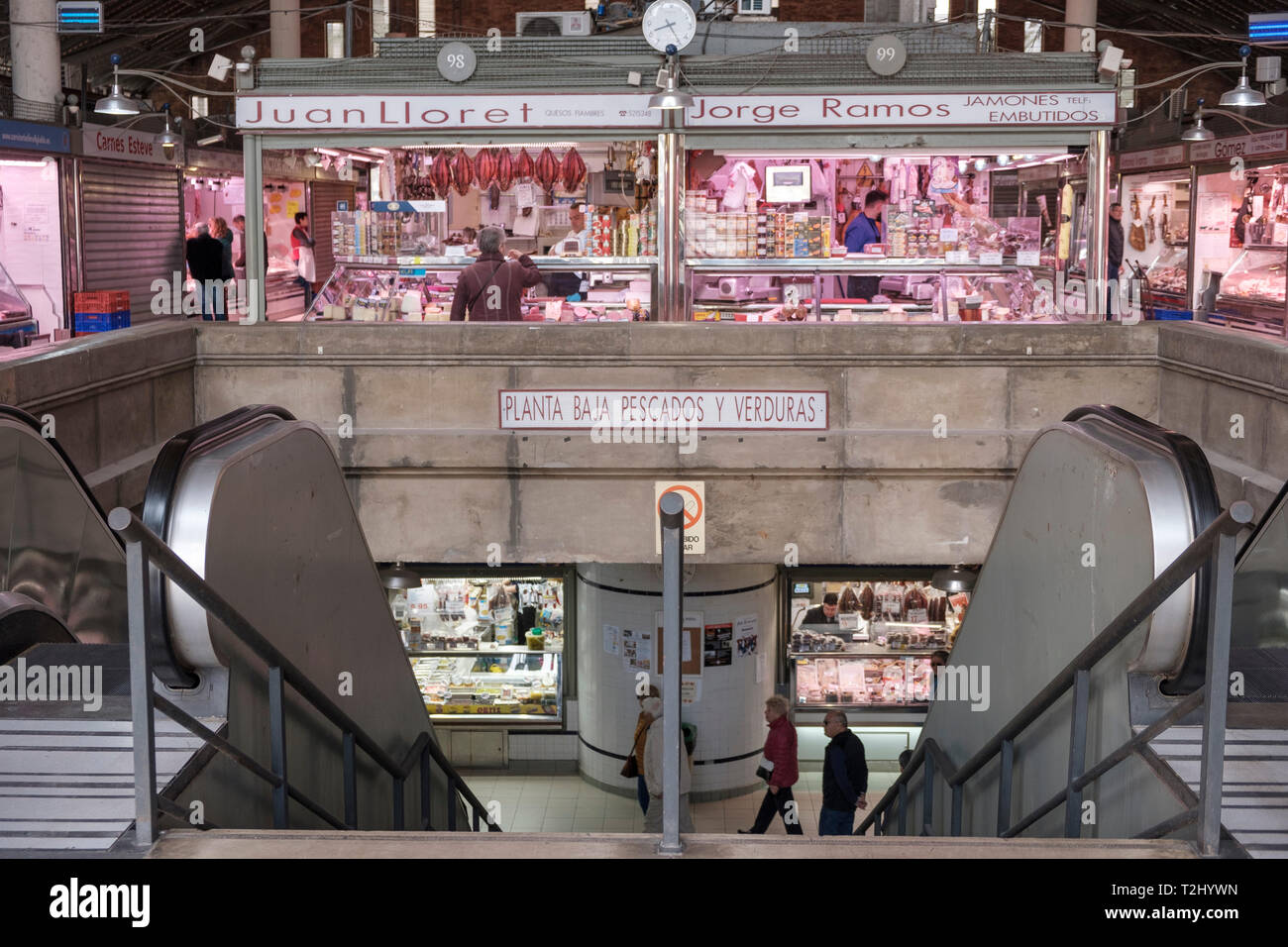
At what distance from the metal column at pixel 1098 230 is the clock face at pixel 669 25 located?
117 inches

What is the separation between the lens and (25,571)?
5.39 meters

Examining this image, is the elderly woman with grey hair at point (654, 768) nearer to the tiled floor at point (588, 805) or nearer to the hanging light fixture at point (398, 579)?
the tiled floor at point (588, 805)

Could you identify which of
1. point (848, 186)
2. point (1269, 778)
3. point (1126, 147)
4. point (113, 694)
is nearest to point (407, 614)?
point (848, 186)

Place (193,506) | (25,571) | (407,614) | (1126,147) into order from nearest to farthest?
(193,506), (25,571), (407,614), (1126,147)

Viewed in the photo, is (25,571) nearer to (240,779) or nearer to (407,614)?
(240,779)

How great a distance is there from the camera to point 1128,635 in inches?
147

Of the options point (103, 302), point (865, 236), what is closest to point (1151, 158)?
point (865, 236)

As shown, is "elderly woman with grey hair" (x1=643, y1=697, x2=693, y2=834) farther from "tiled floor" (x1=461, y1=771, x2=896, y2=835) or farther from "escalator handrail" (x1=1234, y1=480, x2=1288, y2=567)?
"escalator handrail" (x1=1234, y1=480, x2=1288, y2=567)

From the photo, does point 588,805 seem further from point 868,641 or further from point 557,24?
point 557,24

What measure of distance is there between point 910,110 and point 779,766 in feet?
16.7

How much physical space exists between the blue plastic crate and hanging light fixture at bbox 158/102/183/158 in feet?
22.0

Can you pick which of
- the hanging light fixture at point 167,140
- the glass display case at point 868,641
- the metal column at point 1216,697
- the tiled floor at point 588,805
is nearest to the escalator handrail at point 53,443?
the metal column at point 1216,697

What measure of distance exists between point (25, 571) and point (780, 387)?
4490mm

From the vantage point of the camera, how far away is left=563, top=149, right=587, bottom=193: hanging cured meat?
32.8ft
